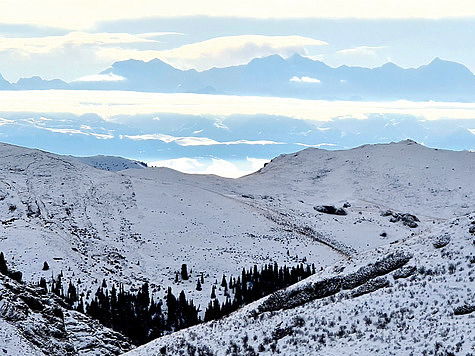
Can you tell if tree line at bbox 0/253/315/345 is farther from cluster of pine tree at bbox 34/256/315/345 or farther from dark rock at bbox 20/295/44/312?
dark rock at bbox 20/295/44/312

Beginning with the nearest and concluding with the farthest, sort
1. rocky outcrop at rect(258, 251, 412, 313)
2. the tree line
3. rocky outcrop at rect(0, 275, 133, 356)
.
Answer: rocky outcrop at rect(0, 275, 133, 356), rocky outcrop at rect(258, 251, 412, 313), the tree line

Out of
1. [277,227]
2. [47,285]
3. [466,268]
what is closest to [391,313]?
[466,268]

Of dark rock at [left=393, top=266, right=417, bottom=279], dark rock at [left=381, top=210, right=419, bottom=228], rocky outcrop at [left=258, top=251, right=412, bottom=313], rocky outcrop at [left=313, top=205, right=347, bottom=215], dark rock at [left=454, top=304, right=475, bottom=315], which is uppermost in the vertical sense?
dark rock at [left=454, top=304, right=475, bottom=315]

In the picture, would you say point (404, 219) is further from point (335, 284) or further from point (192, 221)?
point (335, 284)

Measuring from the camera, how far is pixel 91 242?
9394 cm

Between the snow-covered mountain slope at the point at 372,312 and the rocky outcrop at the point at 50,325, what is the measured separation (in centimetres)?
508

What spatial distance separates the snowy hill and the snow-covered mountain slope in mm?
909

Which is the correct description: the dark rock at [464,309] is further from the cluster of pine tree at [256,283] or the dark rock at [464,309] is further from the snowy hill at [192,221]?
the cluster of pine tree at [256,283]

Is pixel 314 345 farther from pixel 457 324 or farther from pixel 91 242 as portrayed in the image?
pixel 91 242

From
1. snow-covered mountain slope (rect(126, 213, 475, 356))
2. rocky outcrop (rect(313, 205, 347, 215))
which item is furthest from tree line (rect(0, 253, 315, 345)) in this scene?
rocky outcrop (rect(313, 205, 347, 215))

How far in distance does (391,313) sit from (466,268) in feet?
22.1

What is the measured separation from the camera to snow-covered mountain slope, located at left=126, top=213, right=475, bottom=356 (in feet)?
87.4

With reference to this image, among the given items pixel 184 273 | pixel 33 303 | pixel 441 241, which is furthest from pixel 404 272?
pixel 184 273

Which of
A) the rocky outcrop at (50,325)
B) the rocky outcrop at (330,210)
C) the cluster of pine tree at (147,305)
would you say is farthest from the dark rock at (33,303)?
the rocky outcrop at (330,210)
